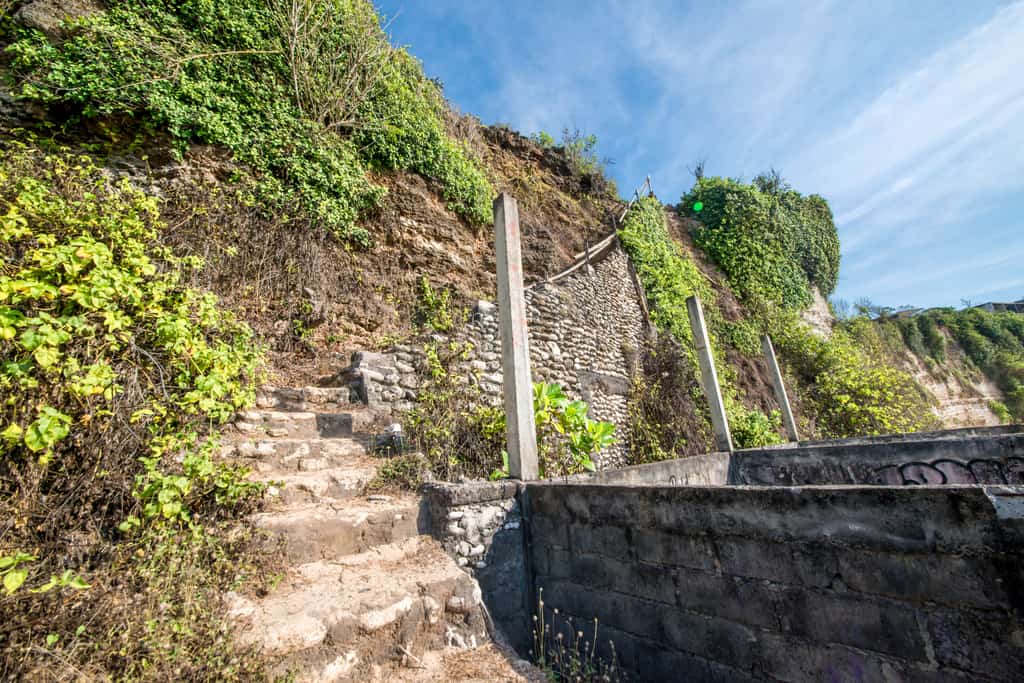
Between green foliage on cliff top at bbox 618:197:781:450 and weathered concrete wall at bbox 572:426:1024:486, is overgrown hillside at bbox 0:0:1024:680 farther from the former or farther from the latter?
weathered concrete wall at bbox 572:426:1024:486

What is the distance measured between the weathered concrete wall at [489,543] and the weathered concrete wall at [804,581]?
368mm

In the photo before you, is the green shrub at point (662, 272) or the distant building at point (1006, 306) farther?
the distant building at point (1006, 306)

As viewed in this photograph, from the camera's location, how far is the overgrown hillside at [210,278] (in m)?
1.60

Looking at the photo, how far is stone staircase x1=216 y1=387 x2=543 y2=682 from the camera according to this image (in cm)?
172

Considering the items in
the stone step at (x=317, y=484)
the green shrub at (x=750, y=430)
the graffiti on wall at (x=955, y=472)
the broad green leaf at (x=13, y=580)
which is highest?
the green shrub at (x=750, y=430)

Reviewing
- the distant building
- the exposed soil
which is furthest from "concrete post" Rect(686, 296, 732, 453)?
the distant building

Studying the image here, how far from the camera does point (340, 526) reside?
2355 mm

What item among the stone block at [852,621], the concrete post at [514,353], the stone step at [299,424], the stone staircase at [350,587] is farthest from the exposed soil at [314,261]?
the stone block at [852,621]

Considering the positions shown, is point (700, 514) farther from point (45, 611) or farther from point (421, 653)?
point (45, 611)

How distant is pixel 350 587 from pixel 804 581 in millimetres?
2135

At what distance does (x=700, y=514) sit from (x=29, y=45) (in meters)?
7.44

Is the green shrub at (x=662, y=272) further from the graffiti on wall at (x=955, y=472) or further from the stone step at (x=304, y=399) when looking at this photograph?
the stone step at (x=304, y=399)

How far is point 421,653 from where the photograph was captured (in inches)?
78.4

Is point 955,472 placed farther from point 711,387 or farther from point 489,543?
point 489,543
